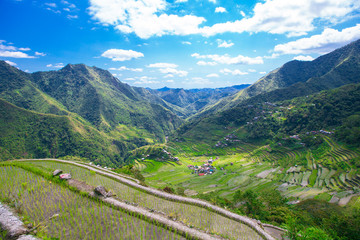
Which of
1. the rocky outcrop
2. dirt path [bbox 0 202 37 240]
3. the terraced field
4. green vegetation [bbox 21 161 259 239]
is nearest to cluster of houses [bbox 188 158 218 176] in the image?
the terraced field

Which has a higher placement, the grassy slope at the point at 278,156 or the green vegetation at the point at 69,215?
the green vegetation at the point at 69,215

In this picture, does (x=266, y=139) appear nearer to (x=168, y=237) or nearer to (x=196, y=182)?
(x=196, y=182)

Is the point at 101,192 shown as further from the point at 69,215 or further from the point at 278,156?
the point at 278,156

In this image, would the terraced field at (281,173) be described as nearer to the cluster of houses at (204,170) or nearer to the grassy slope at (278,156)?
the grassy slope at (278,156)

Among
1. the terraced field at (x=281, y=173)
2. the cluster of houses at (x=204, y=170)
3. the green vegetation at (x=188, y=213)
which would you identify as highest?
the green vegetation at (x=188, y=213)

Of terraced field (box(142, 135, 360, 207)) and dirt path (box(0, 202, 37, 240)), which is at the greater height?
dirt path (box(0, 202, 37, 240))

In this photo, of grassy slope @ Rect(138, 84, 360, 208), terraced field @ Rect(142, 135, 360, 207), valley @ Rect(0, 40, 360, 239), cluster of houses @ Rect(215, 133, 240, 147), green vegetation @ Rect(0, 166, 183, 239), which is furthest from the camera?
cluster of houses @ Rect(215, 133, 240, 147)

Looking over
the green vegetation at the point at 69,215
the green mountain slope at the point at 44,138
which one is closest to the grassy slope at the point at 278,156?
the green vegetation at the point at 69,215

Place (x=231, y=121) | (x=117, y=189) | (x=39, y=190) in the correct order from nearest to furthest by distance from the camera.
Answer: (x=39, y=190) < (x=117, y=189) < (x=231, y=121)

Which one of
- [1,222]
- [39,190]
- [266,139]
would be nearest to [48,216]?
[1,222]

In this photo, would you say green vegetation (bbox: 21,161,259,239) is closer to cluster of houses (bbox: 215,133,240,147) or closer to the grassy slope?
the grassy slope

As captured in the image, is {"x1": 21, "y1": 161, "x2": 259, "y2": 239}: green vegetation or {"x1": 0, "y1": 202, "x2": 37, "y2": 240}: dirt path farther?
{"x1": 21, "y1": 161, "x2": 259, "y2": 239}: green vegetation
